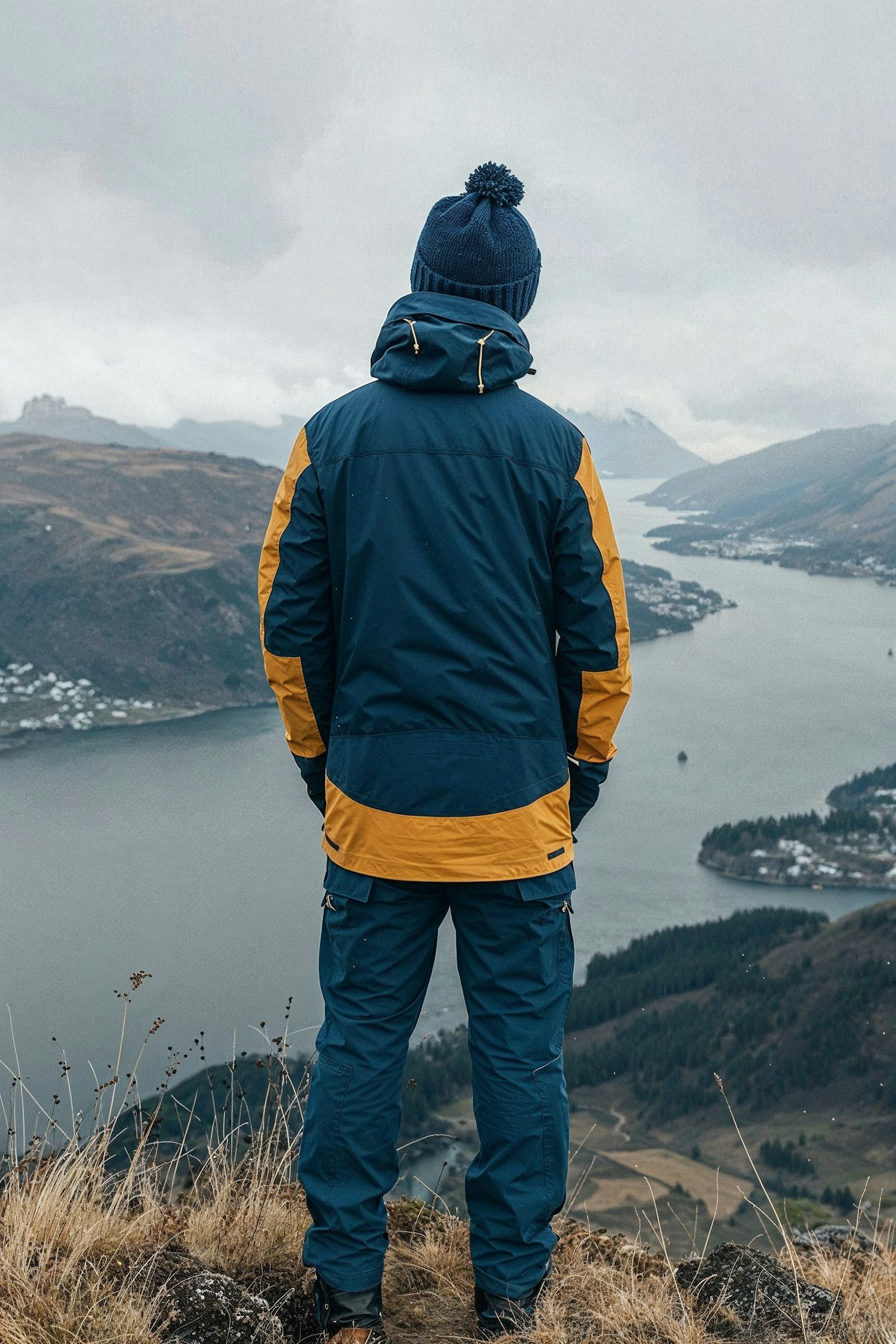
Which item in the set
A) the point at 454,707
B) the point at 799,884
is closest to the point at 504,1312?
the point at 454,707

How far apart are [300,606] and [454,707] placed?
316mm

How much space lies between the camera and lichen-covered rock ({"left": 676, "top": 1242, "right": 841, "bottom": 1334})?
1651 millimetres

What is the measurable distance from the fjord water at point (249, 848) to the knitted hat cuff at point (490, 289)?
13.3 metres

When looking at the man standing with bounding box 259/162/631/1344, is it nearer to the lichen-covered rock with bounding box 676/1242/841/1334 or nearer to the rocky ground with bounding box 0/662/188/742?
the lichen-covered rock with bounding box 676/1242/841/1334

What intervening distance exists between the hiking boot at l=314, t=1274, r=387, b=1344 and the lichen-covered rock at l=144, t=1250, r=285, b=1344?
73mm

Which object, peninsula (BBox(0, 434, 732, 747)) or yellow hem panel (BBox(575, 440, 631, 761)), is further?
peninsula (BBox(0, 434, 732, 747))

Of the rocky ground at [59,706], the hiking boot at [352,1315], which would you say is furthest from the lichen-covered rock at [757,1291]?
the rocky ground at [59,706]

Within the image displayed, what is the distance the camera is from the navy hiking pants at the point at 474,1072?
1.56 meters

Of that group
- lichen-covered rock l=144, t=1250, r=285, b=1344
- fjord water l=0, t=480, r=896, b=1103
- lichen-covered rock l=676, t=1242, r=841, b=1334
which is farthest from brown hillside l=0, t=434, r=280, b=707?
lichen-covered rock l=144, t=1250, r=285, b=1344

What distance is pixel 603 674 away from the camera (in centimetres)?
162

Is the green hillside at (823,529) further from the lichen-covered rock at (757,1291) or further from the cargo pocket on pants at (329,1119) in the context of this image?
the cargo pocket on pants at (329,1119)

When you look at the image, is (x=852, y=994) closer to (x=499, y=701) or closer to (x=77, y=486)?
(x=499, y=701)

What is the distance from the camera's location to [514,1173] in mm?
1589

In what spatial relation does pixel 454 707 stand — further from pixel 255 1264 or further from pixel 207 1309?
pixel 255 1264
